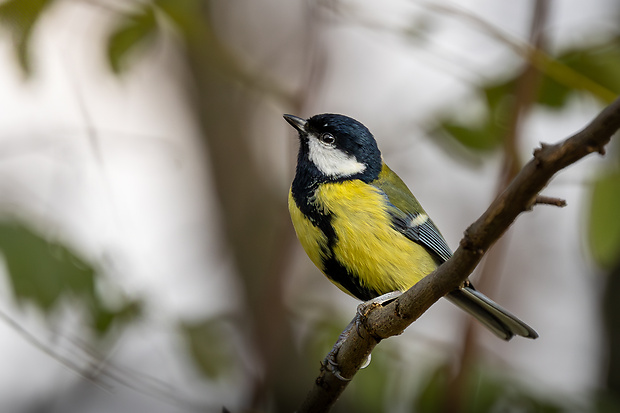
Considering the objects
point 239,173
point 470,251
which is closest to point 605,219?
point 470,251

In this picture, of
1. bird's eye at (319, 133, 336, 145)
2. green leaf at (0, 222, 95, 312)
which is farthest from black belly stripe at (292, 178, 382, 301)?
green leaf at (0, 222, 95, 312)

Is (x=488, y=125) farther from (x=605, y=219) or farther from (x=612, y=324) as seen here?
(x=612, y=324)

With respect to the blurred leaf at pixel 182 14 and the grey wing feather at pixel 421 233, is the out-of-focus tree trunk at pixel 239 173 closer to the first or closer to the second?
the blurred leaf at pixel 182 14

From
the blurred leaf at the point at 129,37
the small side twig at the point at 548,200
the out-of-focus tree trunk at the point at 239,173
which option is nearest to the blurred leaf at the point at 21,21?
the blurred leaf at the point at 129,37

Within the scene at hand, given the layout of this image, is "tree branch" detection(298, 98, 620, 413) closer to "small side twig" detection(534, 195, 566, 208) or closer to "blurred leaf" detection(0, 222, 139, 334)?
"small side twig" detection(534, 195, 566, 208)

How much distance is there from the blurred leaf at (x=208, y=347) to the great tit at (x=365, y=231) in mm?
631

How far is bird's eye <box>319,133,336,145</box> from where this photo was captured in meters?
2.12

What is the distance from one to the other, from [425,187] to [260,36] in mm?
1342

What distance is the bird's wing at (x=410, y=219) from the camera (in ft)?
6.23

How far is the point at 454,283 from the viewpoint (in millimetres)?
1146

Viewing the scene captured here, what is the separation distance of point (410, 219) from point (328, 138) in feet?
1.34

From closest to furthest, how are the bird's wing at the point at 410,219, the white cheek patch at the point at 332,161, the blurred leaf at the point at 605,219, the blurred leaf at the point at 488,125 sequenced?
the blurred leaf at the point at 605,219 < the bird's wing at the point at 410,219 < the white cheek patch at the point at 332,161 < the blurred leaf at the point at 488,125

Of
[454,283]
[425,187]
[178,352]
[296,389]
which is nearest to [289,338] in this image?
[296,389]

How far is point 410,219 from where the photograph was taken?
1936mm
